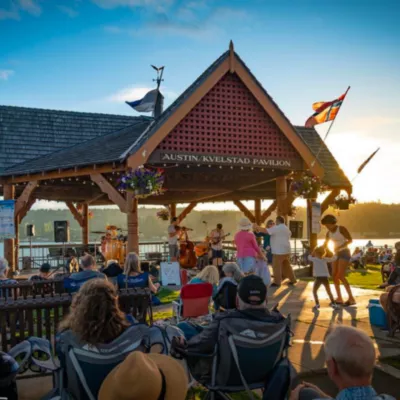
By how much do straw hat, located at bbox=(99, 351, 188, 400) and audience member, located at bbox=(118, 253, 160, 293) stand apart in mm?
4308

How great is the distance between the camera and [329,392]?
4523 millimetres

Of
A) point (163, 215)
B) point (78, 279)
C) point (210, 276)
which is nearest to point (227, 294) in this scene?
point (210, 276)

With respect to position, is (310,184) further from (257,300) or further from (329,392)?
(257,300)

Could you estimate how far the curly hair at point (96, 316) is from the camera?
9.96ft

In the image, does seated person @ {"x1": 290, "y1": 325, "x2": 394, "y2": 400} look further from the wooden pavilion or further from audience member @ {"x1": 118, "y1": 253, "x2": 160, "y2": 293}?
the wooden pavilion

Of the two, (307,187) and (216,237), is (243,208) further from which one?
(307,187)

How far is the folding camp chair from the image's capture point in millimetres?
3383

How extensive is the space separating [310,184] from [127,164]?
5.42 meters

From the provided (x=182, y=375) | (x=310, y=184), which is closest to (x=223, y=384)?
(x=182, y=375)

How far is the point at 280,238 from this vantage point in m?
11.2

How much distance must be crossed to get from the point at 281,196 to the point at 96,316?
11.3 m

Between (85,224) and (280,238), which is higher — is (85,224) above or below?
above

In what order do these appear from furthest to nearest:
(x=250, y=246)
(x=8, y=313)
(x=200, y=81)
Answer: (x=200, y=81)
(x=250, y=246)
(x=8, y=313)

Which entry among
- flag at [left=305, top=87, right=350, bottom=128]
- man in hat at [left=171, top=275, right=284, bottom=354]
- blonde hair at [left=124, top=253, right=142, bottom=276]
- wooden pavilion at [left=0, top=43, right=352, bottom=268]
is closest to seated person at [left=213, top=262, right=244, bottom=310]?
blonde hair at [left=124, top=253, right=142, bottom=276]
